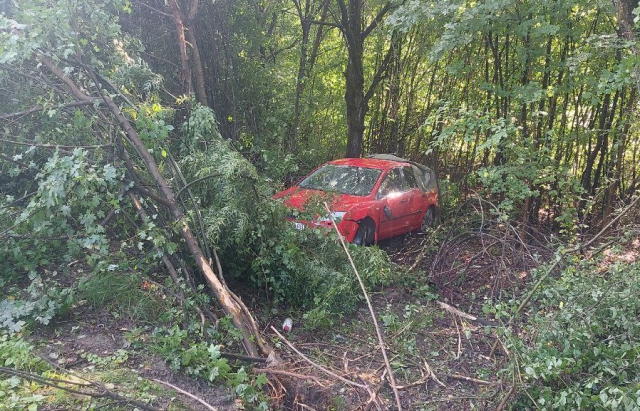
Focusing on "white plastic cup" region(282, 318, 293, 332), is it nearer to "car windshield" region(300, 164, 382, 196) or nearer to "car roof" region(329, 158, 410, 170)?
"car windshield" region(300, 164, 382, 196)

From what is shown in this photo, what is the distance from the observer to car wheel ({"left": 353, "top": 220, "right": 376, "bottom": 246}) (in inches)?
282

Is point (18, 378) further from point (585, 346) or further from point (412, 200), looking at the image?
point (412, 200)

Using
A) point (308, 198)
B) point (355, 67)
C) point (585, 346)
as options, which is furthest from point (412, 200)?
point (585, 346)

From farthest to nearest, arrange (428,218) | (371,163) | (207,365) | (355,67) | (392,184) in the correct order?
(355,67) < (428,218) < (371,163) < (392,184) < (207,365)

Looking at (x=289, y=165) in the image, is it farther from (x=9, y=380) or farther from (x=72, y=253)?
(x=9, y=380)

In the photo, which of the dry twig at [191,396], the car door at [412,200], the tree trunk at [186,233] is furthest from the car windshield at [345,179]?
the dry twig at [191,396]

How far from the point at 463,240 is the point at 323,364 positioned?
334cm

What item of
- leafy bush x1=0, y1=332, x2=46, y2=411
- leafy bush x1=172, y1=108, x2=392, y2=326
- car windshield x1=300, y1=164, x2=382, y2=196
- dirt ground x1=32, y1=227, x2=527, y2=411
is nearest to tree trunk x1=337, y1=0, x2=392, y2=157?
car windshield x1=300, y1=164, x2=382, y2=196

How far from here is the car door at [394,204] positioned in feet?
25.1

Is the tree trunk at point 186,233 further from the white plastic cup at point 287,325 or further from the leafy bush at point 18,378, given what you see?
the leafy bush at point 18,378

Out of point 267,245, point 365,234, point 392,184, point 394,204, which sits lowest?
point 365,234

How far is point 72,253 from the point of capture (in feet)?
13.8

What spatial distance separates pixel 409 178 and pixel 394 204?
1.08 metres

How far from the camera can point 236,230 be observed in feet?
16.4
